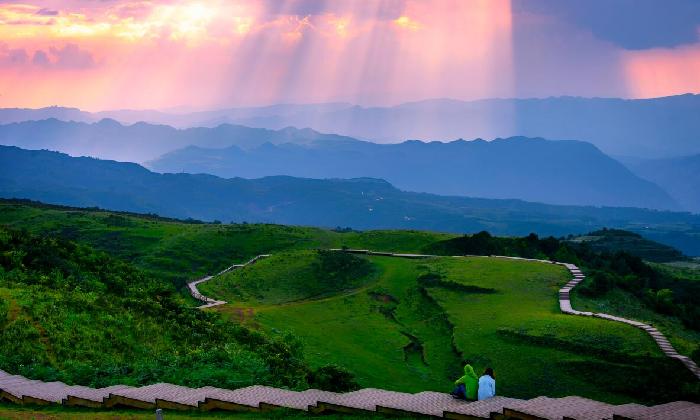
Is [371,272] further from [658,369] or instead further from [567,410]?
[567,410]

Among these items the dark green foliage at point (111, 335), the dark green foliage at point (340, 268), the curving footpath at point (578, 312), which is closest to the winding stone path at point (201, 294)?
the curving footpath at point (578, 312)

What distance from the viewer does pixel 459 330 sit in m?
38.3

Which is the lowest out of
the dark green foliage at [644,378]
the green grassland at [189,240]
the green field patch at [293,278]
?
the dark green foliage at [644,378]

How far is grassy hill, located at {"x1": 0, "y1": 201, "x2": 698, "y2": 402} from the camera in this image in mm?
28391

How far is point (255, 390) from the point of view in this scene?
22.8 m

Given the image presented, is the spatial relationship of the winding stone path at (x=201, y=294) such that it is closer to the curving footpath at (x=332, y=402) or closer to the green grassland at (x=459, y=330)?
the green grassland at (x=459, y=330)

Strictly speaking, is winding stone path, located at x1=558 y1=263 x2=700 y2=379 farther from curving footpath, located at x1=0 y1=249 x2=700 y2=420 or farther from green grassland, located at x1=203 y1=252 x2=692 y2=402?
curving footpath, located at x1=0 y1=249 x2=700 y2=420

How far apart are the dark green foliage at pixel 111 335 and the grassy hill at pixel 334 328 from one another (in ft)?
0.27

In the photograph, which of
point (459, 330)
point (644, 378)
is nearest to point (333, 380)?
point (644, 378)

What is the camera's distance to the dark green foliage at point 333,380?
26172 mm

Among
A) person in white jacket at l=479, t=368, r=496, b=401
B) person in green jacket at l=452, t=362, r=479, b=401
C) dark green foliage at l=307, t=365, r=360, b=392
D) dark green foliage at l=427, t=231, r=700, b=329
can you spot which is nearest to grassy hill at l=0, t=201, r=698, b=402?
dark green foliage at l=427, t=231, r=700, b=329

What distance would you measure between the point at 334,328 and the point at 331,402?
21.0m

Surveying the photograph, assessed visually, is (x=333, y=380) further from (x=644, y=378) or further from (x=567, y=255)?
(x=567, y=255)

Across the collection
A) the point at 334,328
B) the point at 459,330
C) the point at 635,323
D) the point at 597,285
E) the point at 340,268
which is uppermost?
the point at 340,268
